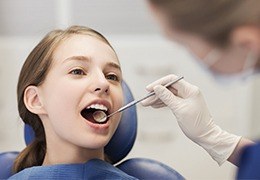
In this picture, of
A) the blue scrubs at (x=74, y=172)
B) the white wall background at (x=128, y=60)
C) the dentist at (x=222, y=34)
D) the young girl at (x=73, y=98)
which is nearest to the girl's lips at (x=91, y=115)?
the young girl at (x=73, y=98)

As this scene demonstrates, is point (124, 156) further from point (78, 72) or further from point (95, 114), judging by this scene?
point (78, 72)

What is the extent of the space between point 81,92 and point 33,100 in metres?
0.19

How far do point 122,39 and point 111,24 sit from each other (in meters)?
0.08

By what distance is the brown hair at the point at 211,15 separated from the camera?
562mm

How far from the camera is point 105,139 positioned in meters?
Result: 1.05

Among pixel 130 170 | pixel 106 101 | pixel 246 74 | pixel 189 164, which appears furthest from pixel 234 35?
pixel 189 164

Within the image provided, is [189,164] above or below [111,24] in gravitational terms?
below

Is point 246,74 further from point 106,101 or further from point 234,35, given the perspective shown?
point 106,101

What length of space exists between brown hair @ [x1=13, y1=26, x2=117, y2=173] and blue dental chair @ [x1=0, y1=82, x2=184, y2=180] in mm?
39

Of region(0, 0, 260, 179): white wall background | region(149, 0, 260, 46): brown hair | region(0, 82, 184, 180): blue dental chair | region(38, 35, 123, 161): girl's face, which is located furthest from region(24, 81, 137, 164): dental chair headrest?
region(149, 0, 260, 46): brown hair

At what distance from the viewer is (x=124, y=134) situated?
1238 millimetres

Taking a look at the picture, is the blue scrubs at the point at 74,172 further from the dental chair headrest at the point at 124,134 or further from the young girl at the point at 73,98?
the dental chair headrest at the point at 124,134

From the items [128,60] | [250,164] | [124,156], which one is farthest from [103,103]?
[128,60]

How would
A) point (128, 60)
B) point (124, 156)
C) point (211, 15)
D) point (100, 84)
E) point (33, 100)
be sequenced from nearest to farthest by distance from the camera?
point (211, 15), point (100, 84), point (33, 100), point (124, 156), point (128, 60)
